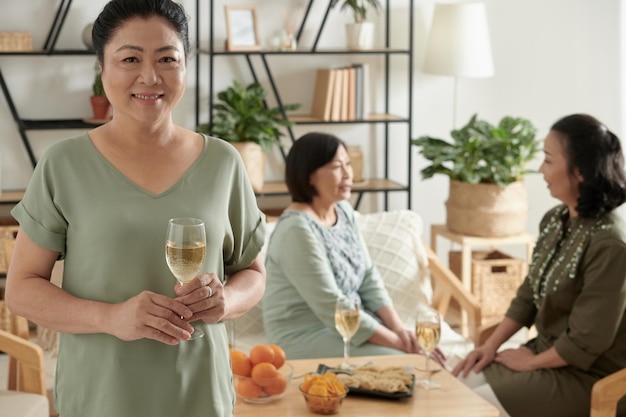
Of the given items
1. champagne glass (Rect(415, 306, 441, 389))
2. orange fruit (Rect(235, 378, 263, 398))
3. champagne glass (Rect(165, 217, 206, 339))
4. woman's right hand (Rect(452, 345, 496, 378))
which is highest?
champagne glass (Rect(165, 217, 206, 339))

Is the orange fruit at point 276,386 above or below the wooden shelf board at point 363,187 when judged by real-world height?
below

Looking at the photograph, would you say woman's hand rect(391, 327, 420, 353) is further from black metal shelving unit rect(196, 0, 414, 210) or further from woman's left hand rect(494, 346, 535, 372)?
black metal shelving unit rect(196, 0, 414, 210)

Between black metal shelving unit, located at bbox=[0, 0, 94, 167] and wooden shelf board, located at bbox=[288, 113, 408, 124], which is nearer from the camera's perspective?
black metal shelving unit, located at bbox=[0, 0, 94, 167]

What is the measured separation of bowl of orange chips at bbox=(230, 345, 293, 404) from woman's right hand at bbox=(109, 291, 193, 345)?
107 cm

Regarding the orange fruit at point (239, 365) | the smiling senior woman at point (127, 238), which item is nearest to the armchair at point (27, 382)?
the orange fruit at point (239, 365)

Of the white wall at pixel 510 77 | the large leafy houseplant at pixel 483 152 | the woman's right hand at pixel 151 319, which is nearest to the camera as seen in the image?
the woman's right hand at pixel 151 319

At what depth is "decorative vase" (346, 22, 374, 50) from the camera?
4742mm

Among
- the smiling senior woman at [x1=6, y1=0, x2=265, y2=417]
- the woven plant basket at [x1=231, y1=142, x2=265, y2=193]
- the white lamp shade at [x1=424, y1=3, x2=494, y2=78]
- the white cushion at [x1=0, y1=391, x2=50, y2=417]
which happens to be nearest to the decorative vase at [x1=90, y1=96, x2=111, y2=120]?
the woven plant basket at [x1=231, y1=142, x2=265, y2=193]

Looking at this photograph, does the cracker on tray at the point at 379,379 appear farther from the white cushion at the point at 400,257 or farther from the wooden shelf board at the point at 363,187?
the wooden shelf board at the point at 363,187

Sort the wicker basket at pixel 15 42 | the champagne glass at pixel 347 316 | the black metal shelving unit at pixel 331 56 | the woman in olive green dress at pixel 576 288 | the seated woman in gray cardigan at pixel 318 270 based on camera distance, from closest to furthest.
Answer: the champagne glass at pixel 347 316
the woman in olive green dress at pixel 576 288
the seated woman in gray cardigan at pixel 318 270
the wicker basket at pixel 15 42
the black metal shelving unit at pixel 331 56

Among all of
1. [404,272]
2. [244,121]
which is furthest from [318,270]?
[244,121]

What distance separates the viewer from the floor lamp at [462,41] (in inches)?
187

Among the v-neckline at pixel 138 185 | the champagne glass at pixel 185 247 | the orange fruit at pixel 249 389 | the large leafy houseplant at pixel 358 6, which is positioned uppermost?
the large leafy houseplant at pixel 358 6

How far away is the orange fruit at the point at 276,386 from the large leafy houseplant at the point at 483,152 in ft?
7.33
